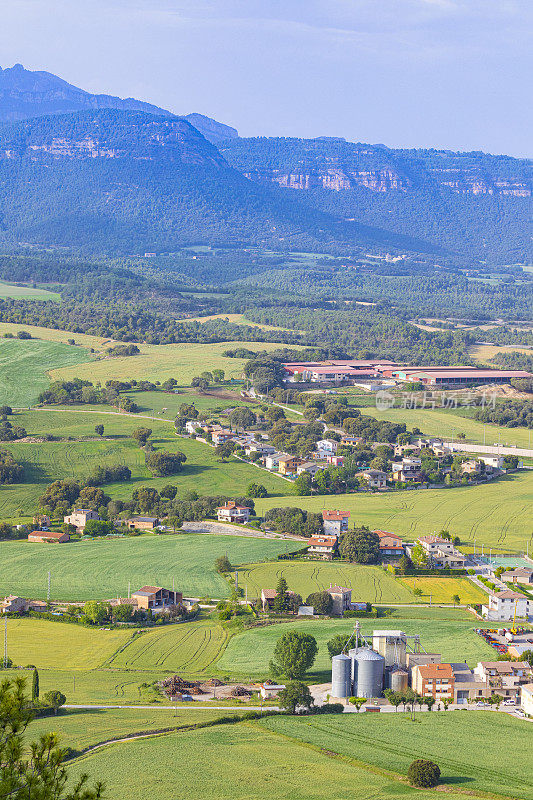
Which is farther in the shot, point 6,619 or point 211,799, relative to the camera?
point 6,619

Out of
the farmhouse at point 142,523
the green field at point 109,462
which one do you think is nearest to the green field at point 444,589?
Result: the farmhouse at point 142,523

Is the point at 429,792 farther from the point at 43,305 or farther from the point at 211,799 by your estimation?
the point at 43,305

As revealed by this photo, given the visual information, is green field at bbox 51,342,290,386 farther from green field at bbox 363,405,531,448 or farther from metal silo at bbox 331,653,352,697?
metal silo at bbox 331,653,352,697

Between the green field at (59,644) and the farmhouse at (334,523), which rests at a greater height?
the farmhouse at (334,523)

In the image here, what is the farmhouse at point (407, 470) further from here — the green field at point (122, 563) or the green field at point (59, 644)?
the green field at point (59, 644)

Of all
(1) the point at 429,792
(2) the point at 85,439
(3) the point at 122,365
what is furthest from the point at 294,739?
(3) the point at 122,365

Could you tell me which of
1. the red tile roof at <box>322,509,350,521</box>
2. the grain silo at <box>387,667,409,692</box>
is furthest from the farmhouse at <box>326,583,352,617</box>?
the red tile roof at <box>322,509,350,521</box>

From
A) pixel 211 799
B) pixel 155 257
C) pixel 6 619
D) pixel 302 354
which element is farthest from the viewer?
pixel 155 257
